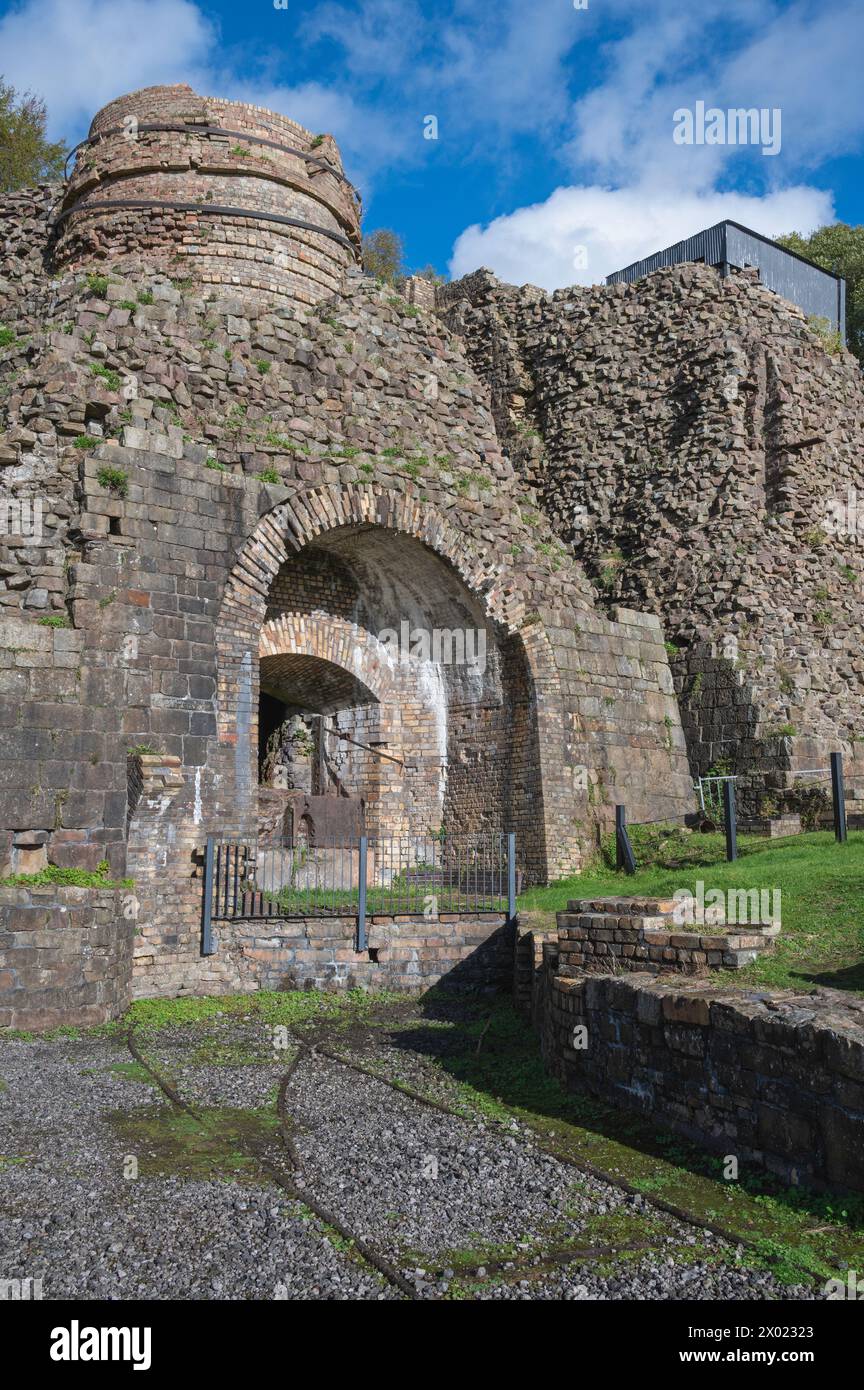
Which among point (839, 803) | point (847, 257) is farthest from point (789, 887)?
point (847, 257)

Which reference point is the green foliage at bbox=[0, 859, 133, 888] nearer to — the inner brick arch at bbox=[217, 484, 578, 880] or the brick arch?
the inner brick arch at bbox=[217, 484, 578, 880]

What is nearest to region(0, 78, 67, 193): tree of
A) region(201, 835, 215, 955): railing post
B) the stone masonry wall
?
the stone masonry wall

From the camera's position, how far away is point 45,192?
1959cm

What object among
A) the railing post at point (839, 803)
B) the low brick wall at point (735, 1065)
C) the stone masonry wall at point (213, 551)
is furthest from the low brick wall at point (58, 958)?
the railing post at point (839, 803)

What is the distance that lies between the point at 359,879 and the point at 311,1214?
759 centimetres

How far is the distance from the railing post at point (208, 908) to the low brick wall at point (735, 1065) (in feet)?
17.2

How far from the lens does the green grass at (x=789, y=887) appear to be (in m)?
7.39

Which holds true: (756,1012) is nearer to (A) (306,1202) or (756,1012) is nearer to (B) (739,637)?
(A) (306,1202)

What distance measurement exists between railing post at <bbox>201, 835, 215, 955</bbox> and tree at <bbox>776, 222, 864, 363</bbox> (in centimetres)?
2803

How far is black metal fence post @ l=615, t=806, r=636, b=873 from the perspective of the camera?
1514 cm

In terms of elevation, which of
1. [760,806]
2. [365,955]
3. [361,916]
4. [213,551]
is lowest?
[365,955]

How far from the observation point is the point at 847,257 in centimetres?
3428

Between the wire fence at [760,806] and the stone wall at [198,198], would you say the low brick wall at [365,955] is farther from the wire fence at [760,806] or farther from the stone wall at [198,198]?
the stone wall at [198,198]

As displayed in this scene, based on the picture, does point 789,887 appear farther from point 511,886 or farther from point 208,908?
point 208,908
